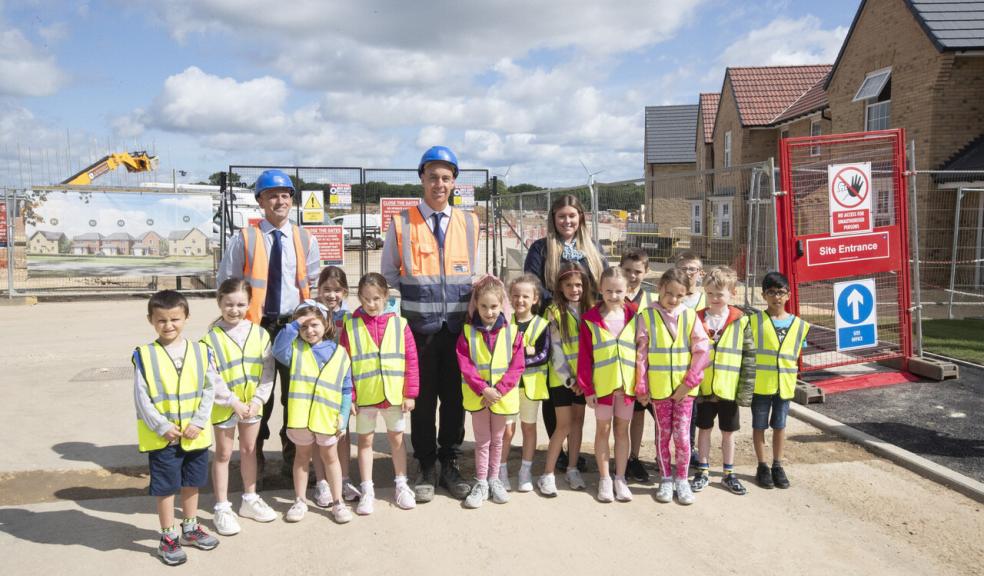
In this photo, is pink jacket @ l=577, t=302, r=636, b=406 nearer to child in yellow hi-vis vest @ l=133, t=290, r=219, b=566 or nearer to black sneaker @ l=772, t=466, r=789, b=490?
black sneaker @ l=772, t=466, r=789, b=490

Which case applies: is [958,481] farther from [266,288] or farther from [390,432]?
[266,288]

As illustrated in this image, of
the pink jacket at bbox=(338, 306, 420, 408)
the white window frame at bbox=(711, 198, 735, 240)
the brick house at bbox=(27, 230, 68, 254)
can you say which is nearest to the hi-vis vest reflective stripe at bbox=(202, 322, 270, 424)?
the pink jacket at bbox=(338, 306, 420, 408)

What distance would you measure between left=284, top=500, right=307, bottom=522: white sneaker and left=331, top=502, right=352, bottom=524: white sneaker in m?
0.18

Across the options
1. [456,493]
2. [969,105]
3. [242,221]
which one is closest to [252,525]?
[456,493]

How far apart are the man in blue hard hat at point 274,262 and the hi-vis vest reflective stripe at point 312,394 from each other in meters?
0.33

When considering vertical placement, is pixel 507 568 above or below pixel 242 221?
below

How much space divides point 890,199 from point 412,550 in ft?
21.7

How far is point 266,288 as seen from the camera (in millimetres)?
4375

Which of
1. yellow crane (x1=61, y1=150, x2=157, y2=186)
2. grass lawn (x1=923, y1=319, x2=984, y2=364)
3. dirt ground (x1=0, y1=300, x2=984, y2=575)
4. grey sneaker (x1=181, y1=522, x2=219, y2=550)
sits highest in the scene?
Answer: yellow crane (x1=61, y1=150, x2=157, y2=186)

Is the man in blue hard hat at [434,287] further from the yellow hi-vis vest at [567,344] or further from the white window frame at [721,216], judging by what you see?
the white window frame at [721,216]

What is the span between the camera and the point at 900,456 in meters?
5.01


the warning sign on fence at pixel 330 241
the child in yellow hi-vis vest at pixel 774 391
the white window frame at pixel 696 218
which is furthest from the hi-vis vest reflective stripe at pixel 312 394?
the warning sign on fence at pixel 330 241

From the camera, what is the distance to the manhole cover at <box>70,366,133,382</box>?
287 inches

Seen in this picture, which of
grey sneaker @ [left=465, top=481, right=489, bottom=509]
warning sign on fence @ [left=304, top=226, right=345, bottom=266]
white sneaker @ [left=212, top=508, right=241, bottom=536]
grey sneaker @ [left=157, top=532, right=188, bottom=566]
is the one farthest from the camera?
warning sign on fence @ [left=304, top=226, right=345, bottom=266]
